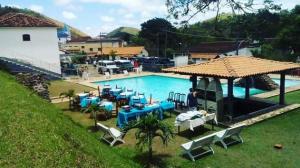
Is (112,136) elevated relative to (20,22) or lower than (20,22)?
lower

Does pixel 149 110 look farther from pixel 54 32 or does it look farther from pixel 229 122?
pixel 54 32

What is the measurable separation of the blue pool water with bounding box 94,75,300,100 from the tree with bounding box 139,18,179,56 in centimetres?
2897

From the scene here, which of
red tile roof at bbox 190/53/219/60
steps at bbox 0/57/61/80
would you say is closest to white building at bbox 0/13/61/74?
steps at bbox 0/57/61/80

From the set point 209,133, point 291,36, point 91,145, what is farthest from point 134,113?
point 291,36

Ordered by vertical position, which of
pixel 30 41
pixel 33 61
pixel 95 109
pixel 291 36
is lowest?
pixel 95 109

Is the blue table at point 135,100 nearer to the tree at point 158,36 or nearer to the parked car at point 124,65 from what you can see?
the parked car at point 124,65

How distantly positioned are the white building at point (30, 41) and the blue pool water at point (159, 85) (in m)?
8.89

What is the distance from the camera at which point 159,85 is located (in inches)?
1298

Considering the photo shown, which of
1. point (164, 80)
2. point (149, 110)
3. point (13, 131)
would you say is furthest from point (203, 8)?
point (164, 80)

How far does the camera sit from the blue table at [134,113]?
587 inches

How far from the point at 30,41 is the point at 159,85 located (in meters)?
16.6

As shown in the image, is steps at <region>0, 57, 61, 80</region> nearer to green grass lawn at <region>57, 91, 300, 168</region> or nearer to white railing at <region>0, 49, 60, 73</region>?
white railing at <region>0, 49, 60, 73</region>

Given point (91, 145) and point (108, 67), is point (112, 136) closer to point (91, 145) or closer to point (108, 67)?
point (91, 145)

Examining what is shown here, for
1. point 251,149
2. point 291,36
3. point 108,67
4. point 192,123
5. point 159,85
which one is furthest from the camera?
point 291,36
